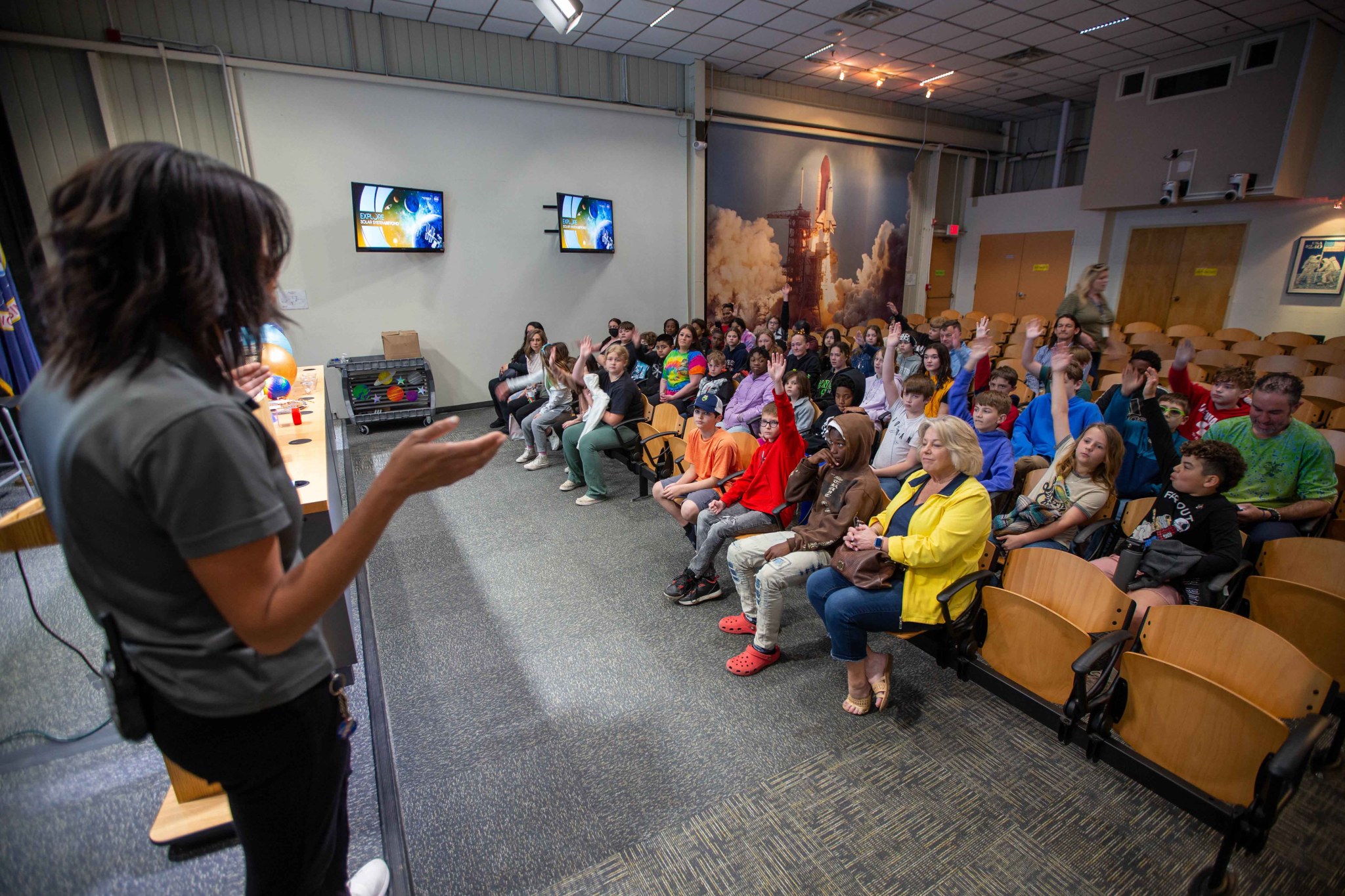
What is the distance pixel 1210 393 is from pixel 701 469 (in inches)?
122

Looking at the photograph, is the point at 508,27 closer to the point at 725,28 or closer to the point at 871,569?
the point at 725,28

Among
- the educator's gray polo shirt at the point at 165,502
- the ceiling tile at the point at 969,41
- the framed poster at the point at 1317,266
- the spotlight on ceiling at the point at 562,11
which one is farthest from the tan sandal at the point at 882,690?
the framed poster at the point at 1317,266

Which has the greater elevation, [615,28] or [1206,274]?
[615,28]

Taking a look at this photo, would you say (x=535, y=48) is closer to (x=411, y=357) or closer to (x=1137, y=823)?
(x=411, y=357)

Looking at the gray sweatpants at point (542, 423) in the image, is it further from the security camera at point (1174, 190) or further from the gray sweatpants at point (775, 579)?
the security camera at point (1174, 190)

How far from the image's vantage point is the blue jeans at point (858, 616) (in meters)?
2.34

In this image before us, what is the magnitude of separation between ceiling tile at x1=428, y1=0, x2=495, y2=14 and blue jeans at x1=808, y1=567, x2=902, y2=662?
21.6ft

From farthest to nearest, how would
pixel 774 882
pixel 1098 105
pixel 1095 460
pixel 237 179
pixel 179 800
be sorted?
pixel 1098 105, pixel 1095 460, pixel 179 800, pixel 774 882, pixel 237 179

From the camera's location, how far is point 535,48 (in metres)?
7.11

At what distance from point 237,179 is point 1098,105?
11.6 metres

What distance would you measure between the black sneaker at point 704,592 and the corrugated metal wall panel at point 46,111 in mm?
6191

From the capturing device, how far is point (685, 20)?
6.61 m

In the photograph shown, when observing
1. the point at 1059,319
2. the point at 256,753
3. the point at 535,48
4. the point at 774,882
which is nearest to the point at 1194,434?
the point at 1059,319

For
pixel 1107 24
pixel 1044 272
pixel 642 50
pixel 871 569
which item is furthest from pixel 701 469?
pixel 1044 272
